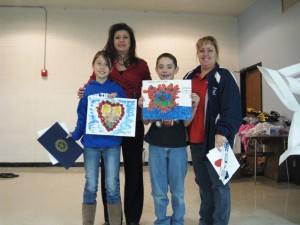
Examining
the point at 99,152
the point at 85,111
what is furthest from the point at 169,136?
the point at 85,111

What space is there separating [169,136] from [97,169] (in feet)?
1.75

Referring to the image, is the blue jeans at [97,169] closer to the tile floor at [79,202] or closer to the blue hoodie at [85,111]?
the blue hoodie at [85,111]

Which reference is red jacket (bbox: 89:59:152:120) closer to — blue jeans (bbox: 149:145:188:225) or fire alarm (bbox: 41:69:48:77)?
blue jeans (bbox: 149:145:188:225)

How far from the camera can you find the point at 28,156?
546cm

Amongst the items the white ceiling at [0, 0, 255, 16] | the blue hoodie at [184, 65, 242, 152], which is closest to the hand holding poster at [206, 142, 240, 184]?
the blue hoodie at [184, 65, 242, 152]

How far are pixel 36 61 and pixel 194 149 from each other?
4.49 meters

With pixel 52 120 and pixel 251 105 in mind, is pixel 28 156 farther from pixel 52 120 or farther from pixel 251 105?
pixel 251 105

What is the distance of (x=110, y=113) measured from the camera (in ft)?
6.37

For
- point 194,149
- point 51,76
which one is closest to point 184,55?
point 51,76

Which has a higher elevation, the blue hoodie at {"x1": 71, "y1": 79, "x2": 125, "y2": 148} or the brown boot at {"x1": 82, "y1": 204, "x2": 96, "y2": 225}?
the blue hoodie at {"x1": 71, "y1": 79, "x2": 125, "y2": 148}

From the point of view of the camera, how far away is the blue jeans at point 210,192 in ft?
5.75

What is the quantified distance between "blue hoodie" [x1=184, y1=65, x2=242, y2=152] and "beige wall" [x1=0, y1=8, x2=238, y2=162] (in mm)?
4030

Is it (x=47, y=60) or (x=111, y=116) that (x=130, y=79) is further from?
(x=47, y=60)

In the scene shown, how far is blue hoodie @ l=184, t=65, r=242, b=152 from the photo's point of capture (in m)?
1.72
